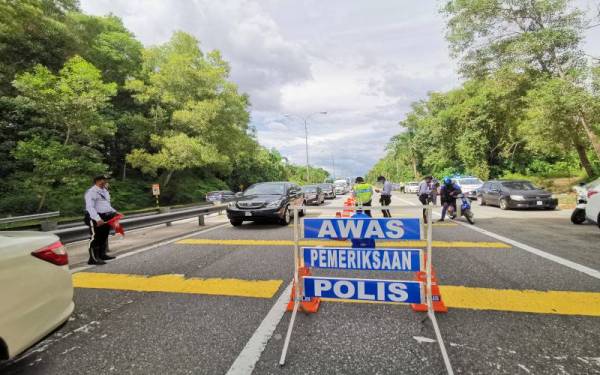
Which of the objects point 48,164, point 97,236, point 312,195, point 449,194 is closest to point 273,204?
point 97,236

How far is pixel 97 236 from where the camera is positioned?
581 centimetres

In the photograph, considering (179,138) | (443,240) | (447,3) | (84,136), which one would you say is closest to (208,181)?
(179,138)

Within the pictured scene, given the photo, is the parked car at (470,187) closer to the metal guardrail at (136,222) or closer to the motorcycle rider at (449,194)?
the motorcycle rider at (449,194)

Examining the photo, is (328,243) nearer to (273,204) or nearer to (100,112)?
(273,204)

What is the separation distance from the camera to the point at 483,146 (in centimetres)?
3027

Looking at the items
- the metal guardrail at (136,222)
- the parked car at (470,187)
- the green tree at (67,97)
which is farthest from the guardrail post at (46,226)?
the parked car at (470,187)

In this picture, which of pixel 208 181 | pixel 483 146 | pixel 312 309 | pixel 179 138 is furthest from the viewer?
pixel 208 181

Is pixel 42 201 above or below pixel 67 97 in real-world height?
below

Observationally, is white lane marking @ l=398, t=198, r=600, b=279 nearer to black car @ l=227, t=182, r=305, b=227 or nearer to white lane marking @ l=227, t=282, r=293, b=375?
white lane marking @ l=227, t=282, r=293, b=375

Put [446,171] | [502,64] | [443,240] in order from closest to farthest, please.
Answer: [443,240] < [502,64] < [446,171]

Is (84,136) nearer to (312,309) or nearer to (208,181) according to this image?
(208,181)

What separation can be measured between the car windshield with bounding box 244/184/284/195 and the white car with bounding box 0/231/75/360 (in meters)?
8.17

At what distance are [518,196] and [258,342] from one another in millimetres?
14980

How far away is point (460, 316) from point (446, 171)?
44720 millimetres
